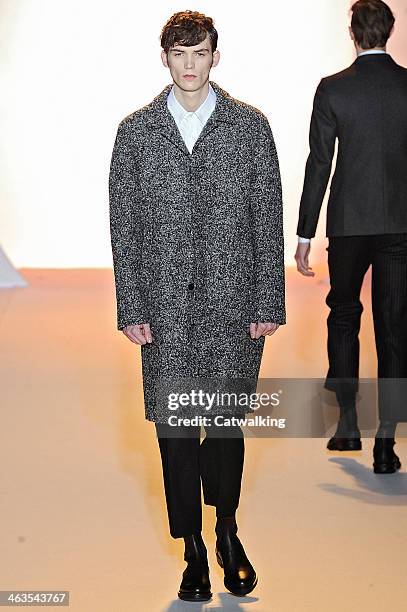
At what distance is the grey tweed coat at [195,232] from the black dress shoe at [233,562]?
0.29 meters

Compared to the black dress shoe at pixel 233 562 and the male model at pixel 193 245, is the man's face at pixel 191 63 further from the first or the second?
the black dress shoe at pixel 233 562

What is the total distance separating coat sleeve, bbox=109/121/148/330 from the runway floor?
2.15 feet
